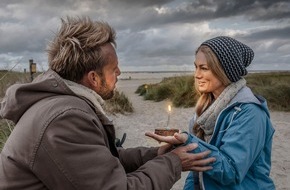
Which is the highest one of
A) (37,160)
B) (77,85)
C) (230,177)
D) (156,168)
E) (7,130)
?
(77,85)

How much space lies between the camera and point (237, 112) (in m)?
2.63

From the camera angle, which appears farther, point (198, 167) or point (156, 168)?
point (198, 167)

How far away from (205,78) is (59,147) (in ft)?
5.04

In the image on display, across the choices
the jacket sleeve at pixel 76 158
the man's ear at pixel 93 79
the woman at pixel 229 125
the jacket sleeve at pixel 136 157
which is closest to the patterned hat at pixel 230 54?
the woman at pixel 229 125

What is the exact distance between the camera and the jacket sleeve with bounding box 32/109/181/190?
1.75 m

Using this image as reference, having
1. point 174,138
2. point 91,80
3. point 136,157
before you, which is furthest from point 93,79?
point 136,157

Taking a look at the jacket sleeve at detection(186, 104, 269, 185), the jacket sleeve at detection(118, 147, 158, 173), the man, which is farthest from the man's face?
the jacket sleeve at detection(118, 147, 158, 173)

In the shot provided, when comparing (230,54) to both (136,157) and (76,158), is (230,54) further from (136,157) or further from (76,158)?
(76,158)

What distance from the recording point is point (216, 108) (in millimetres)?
2857

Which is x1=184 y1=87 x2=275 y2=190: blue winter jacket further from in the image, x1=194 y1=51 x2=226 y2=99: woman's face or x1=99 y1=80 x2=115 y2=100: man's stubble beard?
x1=99 y1=80 x2=115 y2=100: man's stubble beard

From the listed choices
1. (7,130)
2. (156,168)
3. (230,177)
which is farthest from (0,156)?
(7,130)

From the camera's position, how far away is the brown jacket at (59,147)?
1.76 meters

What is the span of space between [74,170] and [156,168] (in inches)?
21.4

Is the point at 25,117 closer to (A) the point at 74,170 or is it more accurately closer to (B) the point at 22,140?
(B) the point at 22,140
